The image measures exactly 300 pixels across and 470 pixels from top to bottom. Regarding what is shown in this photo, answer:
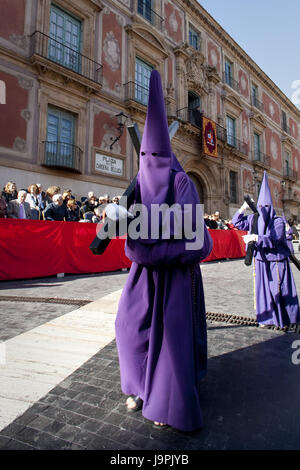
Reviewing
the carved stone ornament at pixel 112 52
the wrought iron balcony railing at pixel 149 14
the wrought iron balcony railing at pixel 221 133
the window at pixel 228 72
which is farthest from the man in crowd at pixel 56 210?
the window at pixel 228 72

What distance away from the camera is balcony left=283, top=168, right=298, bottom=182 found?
2775 cm

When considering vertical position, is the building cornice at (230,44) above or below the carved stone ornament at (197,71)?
above

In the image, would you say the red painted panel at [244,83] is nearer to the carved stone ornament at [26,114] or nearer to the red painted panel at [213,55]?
the red painted panel at [213,55]

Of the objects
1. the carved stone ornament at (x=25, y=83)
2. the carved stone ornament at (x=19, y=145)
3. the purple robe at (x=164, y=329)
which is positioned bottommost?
the purple robe at (x=164, y=329)

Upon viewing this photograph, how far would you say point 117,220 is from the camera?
58.5 inches

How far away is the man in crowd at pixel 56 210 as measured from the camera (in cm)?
714

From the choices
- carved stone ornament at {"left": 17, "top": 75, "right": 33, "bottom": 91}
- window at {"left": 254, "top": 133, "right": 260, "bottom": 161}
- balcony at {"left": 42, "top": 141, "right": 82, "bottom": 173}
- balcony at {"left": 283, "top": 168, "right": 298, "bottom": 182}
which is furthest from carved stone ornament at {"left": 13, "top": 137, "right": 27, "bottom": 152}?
balcony at {"left": 283, "top": 168, "right": 298, "bottom": 182}

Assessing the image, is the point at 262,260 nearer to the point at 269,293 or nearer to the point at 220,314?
the point at 269,293

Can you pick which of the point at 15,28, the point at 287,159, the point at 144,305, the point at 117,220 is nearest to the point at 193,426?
the point at 144,305

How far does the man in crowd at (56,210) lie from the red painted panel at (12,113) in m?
3.78

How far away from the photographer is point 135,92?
13.7 metres

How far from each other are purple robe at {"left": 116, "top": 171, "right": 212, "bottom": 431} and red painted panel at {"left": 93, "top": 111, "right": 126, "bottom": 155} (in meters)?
11.2

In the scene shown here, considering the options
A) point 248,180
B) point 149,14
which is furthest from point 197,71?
point 248,180

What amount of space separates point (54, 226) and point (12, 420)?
537cm
